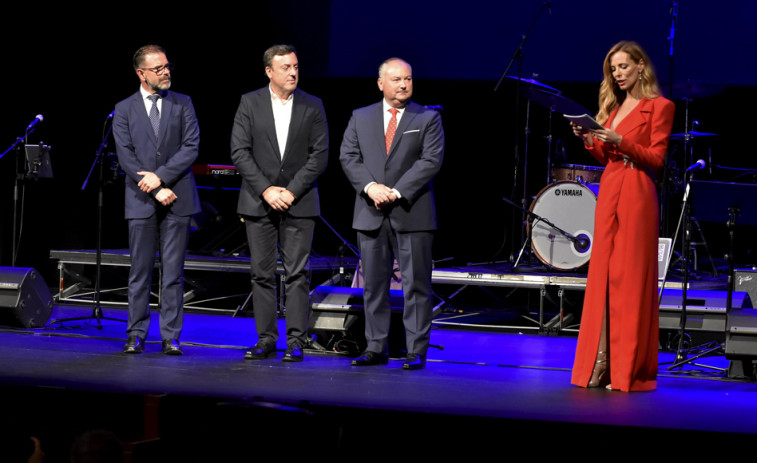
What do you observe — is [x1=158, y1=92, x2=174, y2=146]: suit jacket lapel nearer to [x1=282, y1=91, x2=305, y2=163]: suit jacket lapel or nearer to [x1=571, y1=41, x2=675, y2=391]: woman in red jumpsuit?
[x1=282, y1=91, x2=305, y2=163]: suit jacket lapel

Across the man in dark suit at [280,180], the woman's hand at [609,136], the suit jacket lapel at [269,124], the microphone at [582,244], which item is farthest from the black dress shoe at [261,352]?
the microphone at [582,244]

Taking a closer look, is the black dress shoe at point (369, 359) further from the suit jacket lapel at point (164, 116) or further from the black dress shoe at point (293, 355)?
the suit jacket lapel at point (164, 116)

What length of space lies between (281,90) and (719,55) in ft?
15.0

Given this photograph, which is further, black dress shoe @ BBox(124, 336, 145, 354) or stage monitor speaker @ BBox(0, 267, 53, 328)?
stage monitor speaker @ BBox(0, 267, 53, 328)

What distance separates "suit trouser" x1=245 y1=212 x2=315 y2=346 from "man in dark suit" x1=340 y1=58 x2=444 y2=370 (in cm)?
36

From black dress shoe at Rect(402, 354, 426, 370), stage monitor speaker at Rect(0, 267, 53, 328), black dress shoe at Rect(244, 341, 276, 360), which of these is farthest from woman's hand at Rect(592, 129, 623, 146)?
stage monitor speaker at Rect(0, 267, 53, 328)

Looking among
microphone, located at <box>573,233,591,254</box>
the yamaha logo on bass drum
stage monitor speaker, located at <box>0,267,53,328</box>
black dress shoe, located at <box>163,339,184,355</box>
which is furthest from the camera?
the yamaha logo on bass drum

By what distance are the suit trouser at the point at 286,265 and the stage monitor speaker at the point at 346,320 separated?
0.80ft

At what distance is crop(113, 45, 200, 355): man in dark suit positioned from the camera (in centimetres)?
568

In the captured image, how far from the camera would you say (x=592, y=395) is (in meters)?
4.45

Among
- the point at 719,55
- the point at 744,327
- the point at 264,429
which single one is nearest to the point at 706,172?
the point at 719,55

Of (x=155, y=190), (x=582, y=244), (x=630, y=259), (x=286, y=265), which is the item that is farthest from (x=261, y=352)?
(x=582, y=244)

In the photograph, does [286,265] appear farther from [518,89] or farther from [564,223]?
[518,89]

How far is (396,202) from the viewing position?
17.5 ft
